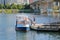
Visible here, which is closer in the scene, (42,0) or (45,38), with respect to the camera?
(45,38)

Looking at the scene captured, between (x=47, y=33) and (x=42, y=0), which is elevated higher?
(x=42, y=0)

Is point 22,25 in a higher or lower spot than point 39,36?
higher

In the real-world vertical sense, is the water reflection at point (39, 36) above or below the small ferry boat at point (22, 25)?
below

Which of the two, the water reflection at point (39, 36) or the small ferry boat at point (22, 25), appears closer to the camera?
the water reflection at point (39, 36)

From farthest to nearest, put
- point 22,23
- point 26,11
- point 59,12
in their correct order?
1. point 26,11
2. point 59,12
3. point 22,23

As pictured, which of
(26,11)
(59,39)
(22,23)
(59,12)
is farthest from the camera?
(26,11)

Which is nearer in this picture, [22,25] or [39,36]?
[39,36]

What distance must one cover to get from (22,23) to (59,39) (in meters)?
5.78

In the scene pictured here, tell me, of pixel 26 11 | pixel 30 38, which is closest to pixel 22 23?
pixel 30 38

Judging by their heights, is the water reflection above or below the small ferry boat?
below

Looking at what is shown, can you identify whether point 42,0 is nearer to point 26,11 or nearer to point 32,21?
point 32,21

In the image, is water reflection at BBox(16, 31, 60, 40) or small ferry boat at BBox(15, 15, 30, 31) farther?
small ferry boat at BBox(15, 15, 30, 31)

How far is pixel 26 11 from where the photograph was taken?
57938 mm

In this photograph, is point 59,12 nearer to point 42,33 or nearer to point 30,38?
point 42,33
